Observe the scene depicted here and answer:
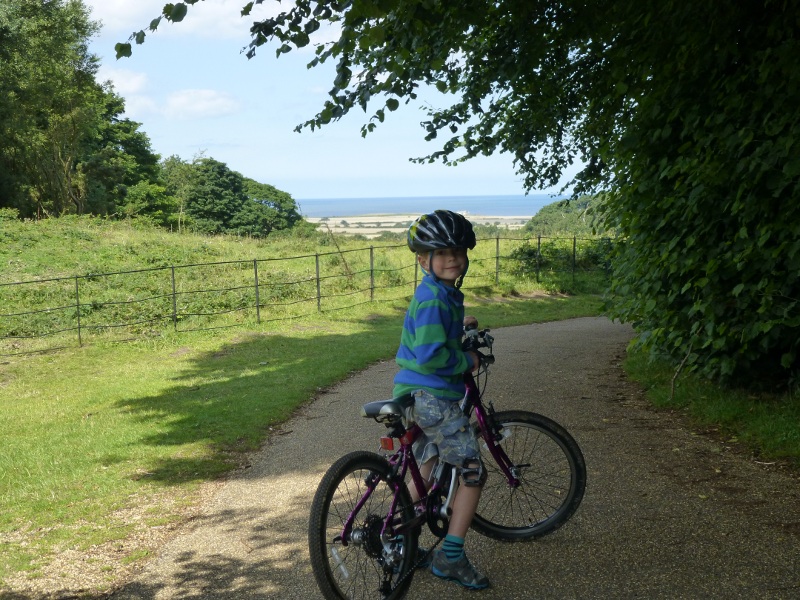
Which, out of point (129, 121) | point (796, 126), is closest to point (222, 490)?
point (796, 126)

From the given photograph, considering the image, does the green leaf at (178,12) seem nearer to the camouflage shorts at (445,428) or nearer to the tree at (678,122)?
the tree at (678,122)

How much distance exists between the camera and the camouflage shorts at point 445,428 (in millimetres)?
3910

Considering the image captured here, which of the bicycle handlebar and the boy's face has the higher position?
the boy's face

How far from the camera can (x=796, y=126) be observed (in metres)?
5.71

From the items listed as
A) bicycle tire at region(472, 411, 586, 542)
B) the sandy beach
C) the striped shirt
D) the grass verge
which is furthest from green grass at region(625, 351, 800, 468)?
the sandy beach

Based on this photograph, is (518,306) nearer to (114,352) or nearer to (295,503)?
(114,352)

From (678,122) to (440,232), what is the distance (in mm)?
4615

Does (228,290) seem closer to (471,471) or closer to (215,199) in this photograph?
(471,471)

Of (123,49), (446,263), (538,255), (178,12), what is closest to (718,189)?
(446,263)

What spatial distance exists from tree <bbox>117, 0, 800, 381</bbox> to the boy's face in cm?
246

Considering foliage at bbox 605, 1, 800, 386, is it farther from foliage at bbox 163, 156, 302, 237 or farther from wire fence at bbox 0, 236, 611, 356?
foliage at bbox 163, 156, 302, 237

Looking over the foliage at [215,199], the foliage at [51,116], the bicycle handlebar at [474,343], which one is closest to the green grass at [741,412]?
the bicycle handlebar at [474,343]

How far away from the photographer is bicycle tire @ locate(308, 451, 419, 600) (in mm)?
3604

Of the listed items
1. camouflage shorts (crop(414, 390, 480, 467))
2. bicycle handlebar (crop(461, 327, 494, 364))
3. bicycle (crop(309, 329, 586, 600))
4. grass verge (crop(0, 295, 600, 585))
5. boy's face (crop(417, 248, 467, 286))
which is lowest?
grass verge (crop(0, 295, 600, 585))
